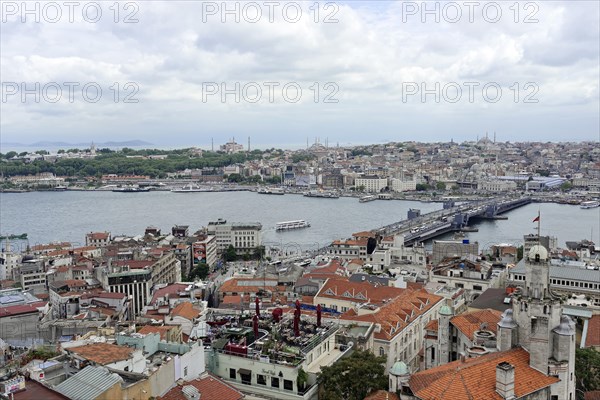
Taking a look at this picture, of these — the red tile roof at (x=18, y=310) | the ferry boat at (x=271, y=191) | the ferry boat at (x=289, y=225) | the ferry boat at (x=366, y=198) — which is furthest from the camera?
the ferry boat at (x=271, y=191)

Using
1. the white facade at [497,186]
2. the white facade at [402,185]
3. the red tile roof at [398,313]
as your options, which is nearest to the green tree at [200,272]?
the red tile roof at [398,313]

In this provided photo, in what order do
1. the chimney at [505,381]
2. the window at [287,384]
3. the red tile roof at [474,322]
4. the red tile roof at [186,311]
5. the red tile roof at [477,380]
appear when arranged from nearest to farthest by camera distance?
the chimney at [505,381] < the red tile roof at [477,380] < the window at [287,384] < the red tile roof at [474,322] < the red tile roof at [186,311]

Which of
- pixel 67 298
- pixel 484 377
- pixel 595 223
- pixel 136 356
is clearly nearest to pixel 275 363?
pixel 136 356

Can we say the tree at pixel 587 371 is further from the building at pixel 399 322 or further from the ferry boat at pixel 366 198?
the ferry boat at pixel 366 198

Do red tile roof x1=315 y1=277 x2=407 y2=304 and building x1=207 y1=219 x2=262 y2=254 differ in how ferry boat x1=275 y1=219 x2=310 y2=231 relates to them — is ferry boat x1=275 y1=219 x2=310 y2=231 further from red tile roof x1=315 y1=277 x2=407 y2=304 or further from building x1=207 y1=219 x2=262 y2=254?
red tile roof x1=315 y1=277 x2=407 y2=304

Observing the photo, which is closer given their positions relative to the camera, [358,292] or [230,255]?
[358,292]

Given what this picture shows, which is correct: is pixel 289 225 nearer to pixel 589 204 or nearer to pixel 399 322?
pixel 399 322

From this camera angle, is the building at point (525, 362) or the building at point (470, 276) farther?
the building at point (470, 276)

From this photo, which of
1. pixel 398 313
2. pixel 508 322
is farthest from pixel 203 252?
pixel 508 322
